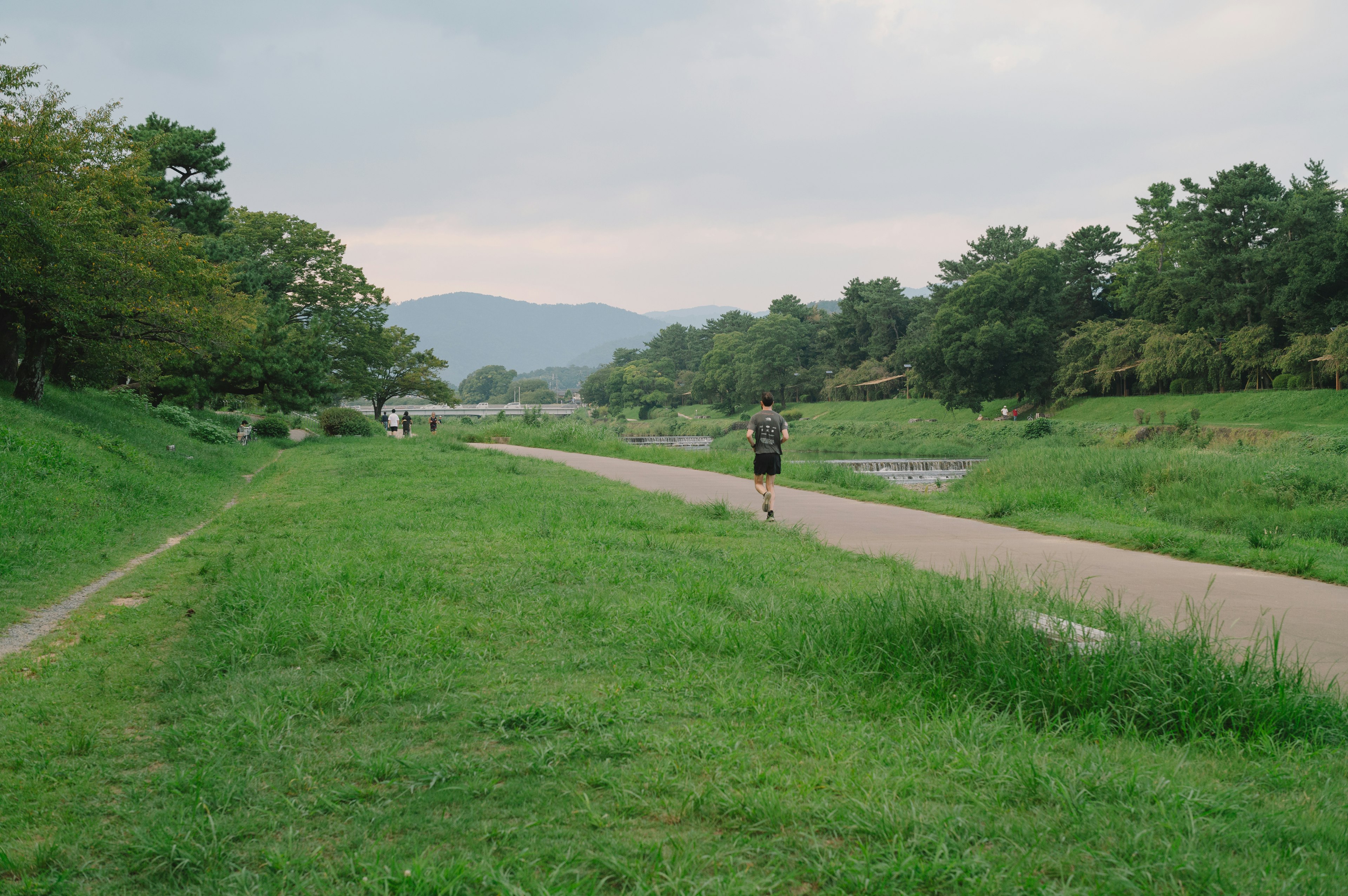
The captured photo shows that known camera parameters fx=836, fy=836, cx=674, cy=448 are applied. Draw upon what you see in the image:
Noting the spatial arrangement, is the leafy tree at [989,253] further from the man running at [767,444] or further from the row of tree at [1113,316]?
the man running at [767,444]

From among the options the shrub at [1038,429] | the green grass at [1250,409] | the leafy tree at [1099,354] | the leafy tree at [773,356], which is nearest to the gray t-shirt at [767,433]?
the green grass at [1250,409]

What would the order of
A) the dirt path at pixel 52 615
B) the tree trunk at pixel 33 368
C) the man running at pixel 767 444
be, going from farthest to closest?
the tree trunk at pixel 33 368 < the man running at pixel 767 444 < the dirt path at pixel 52 615

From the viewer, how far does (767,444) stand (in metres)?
12.6

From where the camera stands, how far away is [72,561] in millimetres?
8633

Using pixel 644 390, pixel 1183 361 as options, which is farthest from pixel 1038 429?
pixel 644 390

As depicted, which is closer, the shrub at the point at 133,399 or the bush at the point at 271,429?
the shrub at the point at 133,399

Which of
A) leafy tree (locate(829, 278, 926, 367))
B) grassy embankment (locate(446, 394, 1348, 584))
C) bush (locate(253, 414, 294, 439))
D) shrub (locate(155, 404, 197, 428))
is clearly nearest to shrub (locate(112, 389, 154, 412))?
shrub (locate(155, 404, 197, 428))

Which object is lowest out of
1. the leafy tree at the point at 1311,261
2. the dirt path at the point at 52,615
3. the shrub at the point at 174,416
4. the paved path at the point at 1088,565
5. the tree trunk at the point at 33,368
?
the dirt path at the point at 52,615

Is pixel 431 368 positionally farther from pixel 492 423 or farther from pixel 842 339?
pixel 842 339

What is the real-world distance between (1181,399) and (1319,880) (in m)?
50.2

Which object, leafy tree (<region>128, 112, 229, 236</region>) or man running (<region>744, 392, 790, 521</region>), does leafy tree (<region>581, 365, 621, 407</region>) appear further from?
man running (<region>744, 392, 790, 521</region>)

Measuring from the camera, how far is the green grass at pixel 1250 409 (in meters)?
35.5

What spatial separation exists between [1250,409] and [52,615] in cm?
4623

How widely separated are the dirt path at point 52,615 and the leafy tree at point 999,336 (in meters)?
54.4
